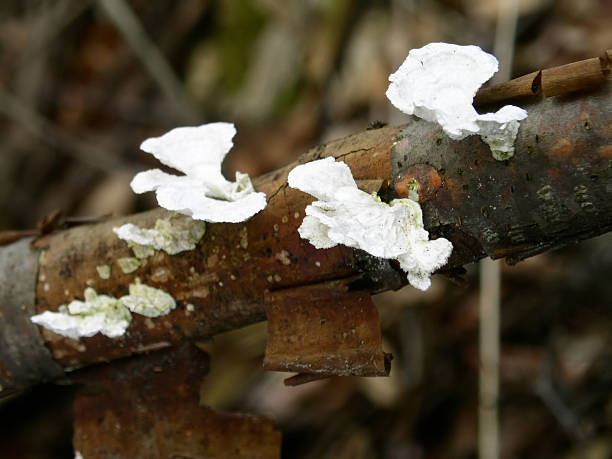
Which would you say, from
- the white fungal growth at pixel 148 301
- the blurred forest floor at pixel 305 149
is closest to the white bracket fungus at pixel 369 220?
the white fungal growth at pixel 148 301

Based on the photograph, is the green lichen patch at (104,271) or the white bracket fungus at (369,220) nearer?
the white bracket fungus at (369,220)

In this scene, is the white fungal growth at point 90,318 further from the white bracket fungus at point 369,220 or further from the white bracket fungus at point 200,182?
the white bracket fungus at point 369,220

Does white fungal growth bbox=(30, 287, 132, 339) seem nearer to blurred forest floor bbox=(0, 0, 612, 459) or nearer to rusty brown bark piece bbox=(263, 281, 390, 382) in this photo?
rusty brown bark piece bbox=(263, 281, 390, 382)

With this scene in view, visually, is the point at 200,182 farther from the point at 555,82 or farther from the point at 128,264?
the point at 555,82

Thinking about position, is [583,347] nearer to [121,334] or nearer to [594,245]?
[594,245]

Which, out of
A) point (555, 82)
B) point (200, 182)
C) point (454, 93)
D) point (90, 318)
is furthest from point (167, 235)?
point (555, 82)

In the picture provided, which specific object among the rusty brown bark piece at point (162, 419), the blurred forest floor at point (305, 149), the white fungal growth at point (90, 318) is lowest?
the rusty brown bark piece at point (162, 419)
